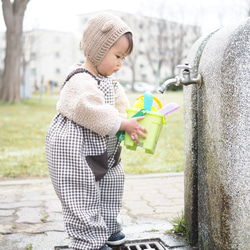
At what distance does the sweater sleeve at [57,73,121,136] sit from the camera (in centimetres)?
198

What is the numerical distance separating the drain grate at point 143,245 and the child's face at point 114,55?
1.06 meters

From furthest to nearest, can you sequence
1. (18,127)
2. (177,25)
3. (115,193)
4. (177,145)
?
(177,25) → (18,127) → (177,145) → (115,193)

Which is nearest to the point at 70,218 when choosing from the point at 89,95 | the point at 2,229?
the point at 89,95

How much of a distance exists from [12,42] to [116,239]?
1557cm

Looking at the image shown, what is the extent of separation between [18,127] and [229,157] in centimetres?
778

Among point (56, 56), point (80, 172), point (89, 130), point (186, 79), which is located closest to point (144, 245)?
point (80, 172)

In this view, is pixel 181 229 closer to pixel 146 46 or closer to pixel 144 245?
pixel 144 245

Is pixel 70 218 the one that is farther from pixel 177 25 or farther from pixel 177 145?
pixel 177 25

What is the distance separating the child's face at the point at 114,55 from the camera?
2.08m

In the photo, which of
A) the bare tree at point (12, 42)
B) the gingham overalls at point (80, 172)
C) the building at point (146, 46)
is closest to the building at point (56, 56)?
the building at point (146, 46)

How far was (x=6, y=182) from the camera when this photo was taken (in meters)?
4.02

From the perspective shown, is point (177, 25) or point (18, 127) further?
point (177, 25)

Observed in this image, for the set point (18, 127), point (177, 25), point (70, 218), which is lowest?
point (18, 127)

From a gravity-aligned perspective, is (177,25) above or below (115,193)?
above
